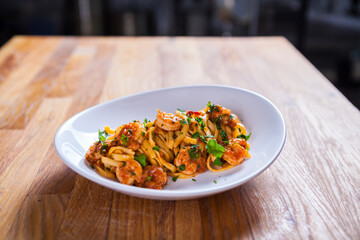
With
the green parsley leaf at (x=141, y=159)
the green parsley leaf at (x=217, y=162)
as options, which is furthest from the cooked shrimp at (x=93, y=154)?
the green parsley leaf at (x=217, y=162)

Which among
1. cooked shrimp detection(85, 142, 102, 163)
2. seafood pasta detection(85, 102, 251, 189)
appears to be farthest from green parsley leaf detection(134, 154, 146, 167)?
cooked shrimp detection(85, 142, 102, 163)

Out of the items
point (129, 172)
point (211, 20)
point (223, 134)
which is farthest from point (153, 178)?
point (211, 20)

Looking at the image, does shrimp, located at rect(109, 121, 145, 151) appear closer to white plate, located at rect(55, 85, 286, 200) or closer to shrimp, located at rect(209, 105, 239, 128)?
white plate, located at rect(55, 85, 286, 200)

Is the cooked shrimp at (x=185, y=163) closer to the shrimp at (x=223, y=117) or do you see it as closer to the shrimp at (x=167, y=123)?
the shrimp at (x=167, y=123)

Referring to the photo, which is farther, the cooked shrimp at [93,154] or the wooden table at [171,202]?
the cooked shrimp at [93,154]

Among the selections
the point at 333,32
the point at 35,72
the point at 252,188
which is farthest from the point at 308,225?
the point at 333,32

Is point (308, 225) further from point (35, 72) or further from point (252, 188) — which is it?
point (35, 72)
